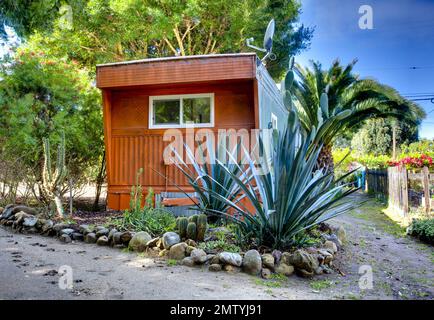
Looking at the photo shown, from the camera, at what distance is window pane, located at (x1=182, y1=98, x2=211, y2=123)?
7516 mm

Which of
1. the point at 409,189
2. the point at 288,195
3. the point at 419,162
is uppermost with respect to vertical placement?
the point at 419,162

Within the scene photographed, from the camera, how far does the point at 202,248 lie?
420 centimetres

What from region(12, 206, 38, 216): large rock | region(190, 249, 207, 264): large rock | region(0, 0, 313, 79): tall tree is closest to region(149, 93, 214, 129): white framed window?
region(12, 206, 38, 216): large rock

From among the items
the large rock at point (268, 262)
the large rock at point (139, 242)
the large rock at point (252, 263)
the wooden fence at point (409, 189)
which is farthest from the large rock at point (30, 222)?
the wooden fence at point (409, 189)

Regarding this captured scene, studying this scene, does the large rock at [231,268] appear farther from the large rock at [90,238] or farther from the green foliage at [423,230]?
the green foliage at [423,230]

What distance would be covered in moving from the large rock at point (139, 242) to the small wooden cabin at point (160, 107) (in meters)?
2.49

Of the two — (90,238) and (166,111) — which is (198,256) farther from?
(166,111)

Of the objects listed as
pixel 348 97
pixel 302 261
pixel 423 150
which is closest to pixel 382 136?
pixel 423 150

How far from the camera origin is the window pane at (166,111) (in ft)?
25.1

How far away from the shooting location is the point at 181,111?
7.56m

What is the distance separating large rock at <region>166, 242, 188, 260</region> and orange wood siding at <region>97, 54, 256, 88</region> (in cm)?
380

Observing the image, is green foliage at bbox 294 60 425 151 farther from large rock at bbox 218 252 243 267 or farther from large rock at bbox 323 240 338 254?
large rock at bbox 218 252 243 267

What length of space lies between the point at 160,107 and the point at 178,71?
1.09m
